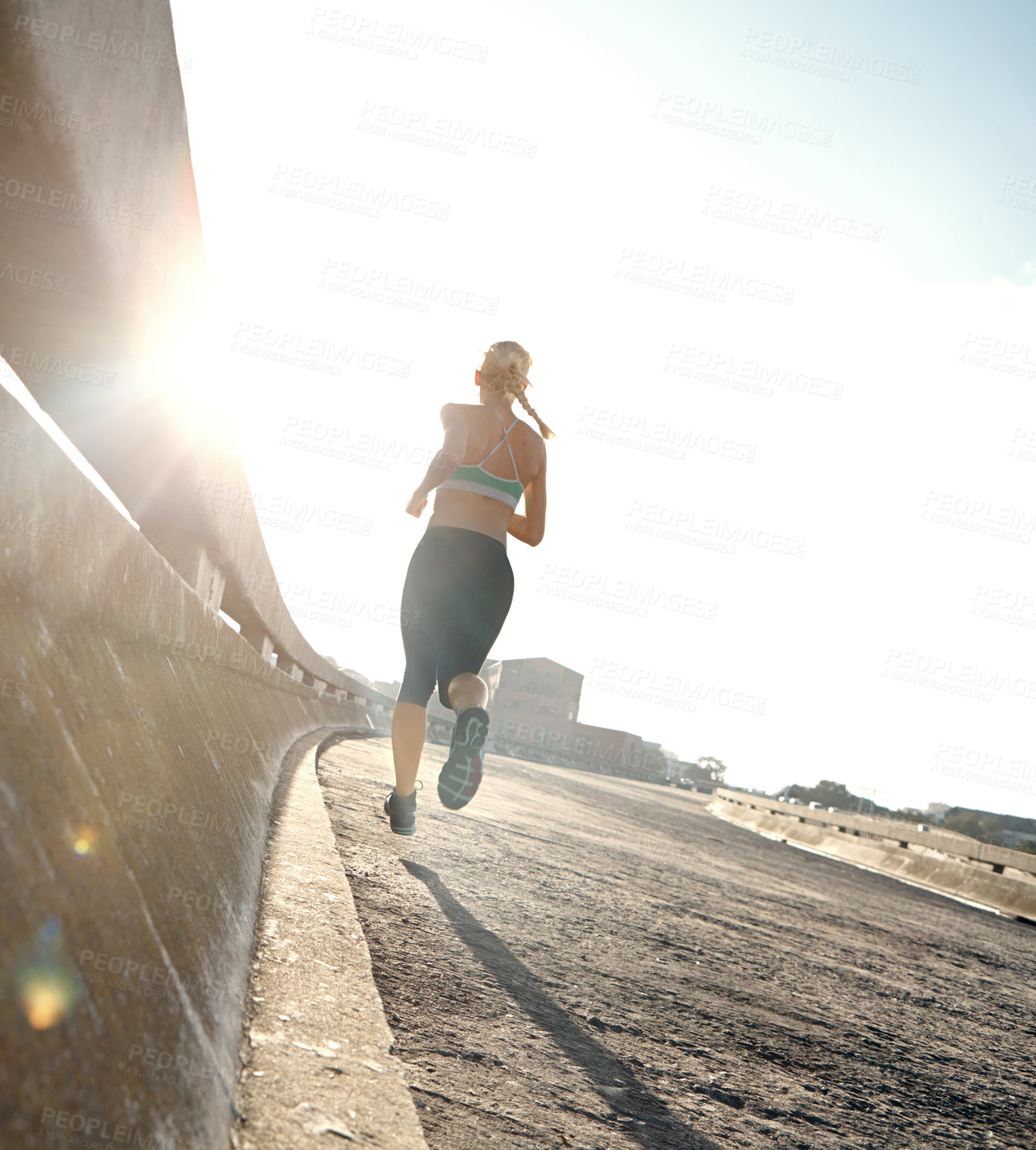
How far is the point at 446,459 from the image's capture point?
11.1ft

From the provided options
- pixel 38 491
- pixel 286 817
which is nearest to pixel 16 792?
pixel 38 491

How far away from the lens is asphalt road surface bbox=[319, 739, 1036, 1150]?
1830mm

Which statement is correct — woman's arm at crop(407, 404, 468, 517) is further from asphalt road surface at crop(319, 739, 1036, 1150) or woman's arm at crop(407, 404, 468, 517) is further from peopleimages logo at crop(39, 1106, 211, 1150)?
peopleimages logo at crop(39, 1106, 211, 1150)

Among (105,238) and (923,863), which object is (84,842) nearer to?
(105,238)

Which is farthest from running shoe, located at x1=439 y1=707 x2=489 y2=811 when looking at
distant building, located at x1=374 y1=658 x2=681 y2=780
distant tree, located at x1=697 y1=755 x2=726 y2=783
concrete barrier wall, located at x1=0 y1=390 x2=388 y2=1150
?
distant tree, located at x1=697 y1=755 x2=726 y2=783

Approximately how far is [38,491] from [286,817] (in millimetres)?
2542

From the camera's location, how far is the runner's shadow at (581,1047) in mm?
1786

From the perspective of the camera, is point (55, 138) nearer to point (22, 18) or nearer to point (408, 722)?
point (22, 18)

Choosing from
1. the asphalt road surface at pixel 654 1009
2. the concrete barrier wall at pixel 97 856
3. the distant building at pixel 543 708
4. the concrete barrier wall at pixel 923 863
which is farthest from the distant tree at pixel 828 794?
the concrete barrier wall at pixel 97 856

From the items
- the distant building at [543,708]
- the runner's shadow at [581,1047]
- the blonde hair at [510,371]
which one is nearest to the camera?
the runner's shadow at [581,1047]

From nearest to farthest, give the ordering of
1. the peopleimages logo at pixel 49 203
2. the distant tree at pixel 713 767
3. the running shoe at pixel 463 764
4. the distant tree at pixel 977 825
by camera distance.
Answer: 1. the peopleimages logo at pixel 49 203
2. the running shoe at pixel 463 764
3. the distant tree at pixel 977 825
4. the distant tree at pixel 713 767

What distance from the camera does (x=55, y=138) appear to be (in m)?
1.20

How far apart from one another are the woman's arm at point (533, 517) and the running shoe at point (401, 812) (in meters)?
1.13

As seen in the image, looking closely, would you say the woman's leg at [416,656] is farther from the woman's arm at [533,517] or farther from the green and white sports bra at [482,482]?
the woman's arm at [533,517]
